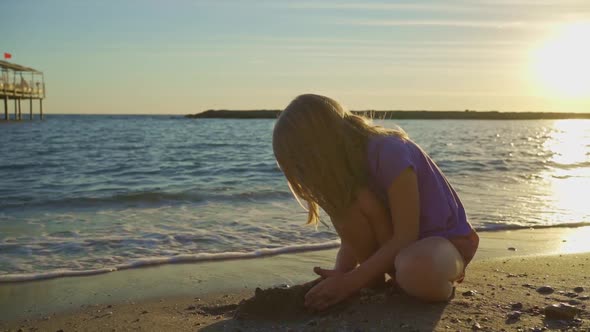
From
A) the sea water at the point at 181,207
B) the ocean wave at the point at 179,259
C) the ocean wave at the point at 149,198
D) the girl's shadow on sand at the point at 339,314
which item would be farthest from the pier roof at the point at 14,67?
the girl's shadow on sand at the point at 339,314

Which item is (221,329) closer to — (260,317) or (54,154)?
(260,317)

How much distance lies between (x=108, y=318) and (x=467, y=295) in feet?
5.97

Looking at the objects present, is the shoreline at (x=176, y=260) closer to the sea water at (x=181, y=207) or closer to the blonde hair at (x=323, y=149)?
the sea water at (x=181, y=207)

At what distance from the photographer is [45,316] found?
3.25m

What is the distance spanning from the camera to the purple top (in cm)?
245

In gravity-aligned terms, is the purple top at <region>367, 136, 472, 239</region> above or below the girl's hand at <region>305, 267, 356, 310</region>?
above

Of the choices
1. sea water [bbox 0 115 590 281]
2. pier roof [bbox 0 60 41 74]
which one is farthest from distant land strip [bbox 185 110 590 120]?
sea water [bbox 0 115 590 281]

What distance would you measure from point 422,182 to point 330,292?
62cm

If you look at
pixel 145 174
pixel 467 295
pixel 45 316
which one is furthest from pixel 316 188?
pixel 145 174

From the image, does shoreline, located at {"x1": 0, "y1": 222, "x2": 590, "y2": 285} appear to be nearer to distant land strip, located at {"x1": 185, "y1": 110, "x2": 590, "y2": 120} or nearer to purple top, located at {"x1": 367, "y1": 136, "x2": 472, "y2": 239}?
purple top, located at {"x1": 367, "y1": 136, "x2": 472, "y2": 239}

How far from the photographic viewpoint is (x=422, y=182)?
258cm

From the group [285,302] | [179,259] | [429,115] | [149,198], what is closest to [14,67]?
[149,198]

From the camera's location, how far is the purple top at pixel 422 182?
2.45 m

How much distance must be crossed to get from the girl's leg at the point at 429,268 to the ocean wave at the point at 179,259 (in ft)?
6.93
